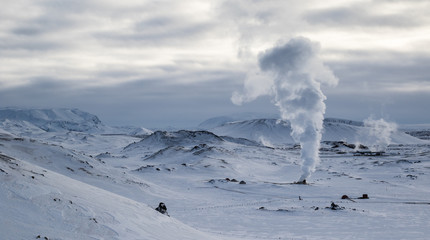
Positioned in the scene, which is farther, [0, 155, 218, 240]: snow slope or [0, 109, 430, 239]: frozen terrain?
[0, 109, 430, 239]: frozen terrain

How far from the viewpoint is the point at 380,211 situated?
3184 centimetres

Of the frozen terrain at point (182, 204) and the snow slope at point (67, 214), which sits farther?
the frozen terrain at point (182, 204)

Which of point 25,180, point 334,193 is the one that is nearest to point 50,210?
point 25,180

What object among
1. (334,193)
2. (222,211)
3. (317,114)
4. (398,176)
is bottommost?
(222,211)

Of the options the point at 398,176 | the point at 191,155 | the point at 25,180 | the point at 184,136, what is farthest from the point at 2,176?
the point at 184,136

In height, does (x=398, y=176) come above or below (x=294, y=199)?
above

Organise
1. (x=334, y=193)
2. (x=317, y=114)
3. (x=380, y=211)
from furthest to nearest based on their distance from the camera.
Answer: (x=317, y=114), (x=334, y=193), (x=380, y=211)

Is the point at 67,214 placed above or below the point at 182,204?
above

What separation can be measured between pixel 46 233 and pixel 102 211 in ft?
11.6

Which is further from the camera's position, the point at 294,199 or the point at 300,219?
the point at 294,199

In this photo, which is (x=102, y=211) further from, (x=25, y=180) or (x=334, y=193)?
(x=334, y=193)

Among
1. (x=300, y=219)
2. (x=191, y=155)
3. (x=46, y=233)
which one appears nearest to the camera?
(x=46, y=233)

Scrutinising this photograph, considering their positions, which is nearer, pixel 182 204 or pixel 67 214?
pixel 67 214

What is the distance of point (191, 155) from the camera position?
88625mm
